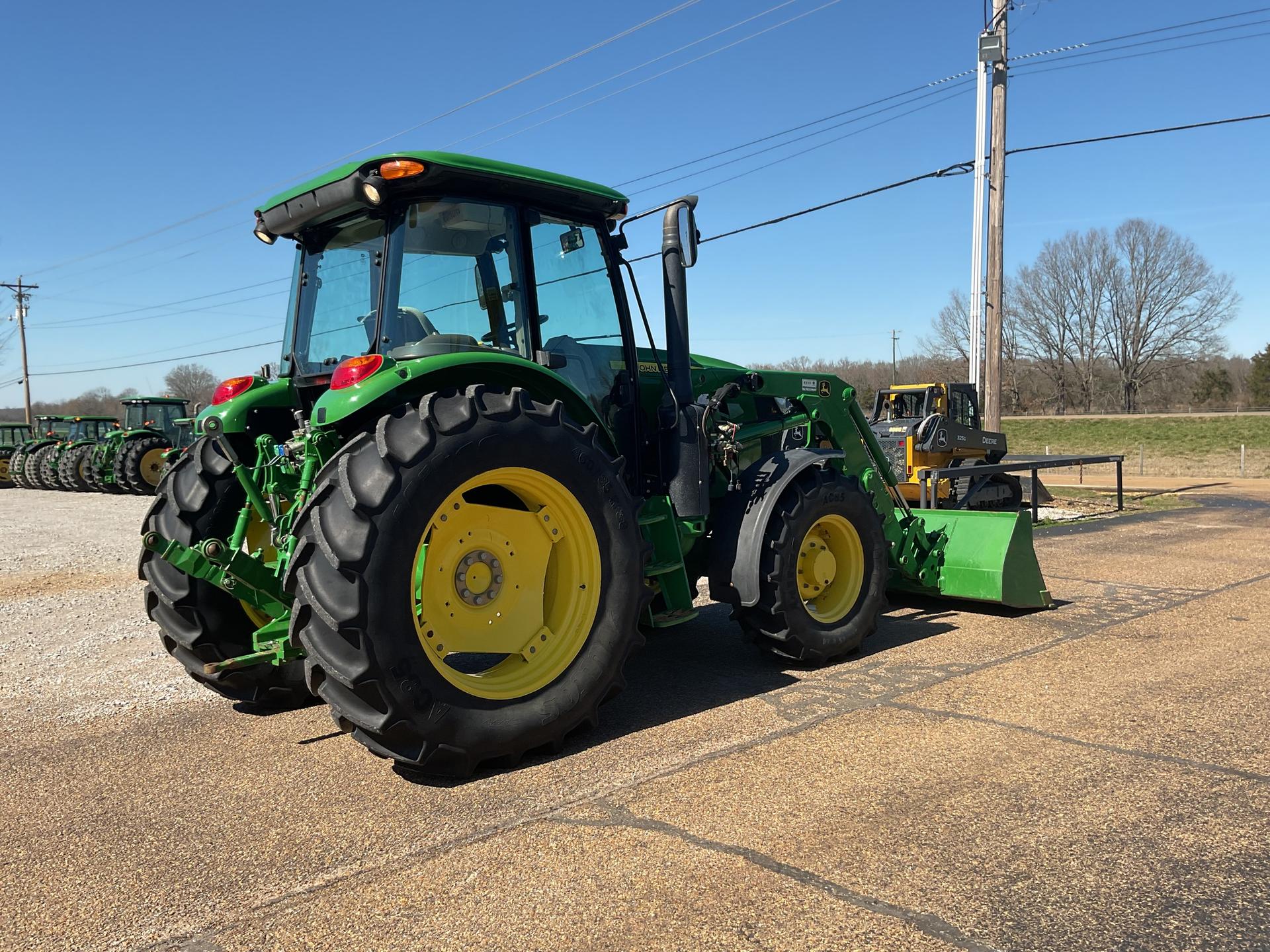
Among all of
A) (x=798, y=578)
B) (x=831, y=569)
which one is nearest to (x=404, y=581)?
(x=798, y=578)

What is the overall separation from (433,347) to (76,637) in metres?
4.65

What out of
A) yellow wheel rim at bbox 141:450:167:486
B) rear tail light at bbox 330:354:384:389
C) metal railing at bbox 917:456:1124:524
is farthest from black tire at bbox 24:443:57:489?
rear tail light at bbox 330:354:384:389

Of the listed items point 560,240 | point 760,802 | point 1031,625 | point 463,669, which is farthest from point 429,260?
point 1031,625

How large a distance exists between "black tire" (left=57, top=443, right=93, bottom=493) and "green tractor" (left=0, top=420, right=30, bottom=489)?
4861 mm

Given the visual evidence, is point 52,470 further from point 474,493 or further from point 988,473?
point 474,493

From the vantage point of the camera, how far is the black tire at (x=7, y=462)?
100 ft

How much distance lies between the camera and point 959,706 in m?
4.88

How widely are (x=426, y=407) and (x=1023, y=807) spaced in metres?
2.76

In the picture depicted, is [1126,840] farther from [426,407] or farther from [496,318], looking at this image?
[496,318]

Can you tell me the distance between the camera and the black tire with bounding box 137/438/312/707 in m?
4.84

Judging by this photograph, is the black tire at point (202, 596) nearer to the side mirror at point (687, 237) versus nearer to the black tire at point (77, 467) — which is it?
the side mirror at point (687, 237)

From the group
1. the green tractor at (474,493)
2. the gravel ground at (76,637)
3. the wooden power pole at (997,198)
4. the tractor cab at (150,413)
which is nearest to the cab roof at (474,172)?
the green tractor at (474,493)

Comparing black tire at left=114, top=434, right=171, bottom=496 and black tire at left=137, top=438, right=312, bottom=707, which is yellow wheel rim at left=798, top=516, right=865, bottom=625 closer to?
black tire at left=137, top=438, right=312, bottom=707

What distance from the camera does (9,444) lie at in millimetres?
33844
